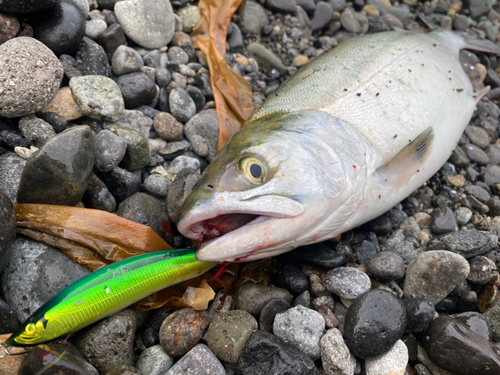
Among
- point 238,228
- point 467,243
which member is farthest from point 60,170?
point 467,243

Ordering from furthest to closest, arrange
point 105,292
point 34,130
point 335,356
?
point 34,130 → point 335,356 → point 105,292

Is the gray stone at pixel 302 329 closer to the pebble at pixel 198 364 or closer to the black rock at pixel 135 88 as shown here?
the pebble at pixel 198 364

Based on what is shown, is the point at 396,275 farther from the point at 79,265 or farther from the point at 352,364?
the point at 79,265

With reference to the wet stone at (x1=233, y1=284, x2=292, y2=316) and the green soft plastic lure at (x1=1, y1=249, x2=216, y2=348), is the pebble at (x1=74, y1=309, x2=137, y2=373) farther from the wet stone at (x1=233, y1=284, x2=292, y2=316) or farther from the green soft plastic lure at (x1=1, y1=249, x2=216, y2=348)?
the wet stone at (x1=233, y1=284, x2=292, y2=316)

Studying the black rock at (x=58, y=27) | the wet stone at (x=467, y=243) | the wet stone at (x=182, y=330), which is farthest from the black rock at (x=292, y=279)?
the black rock at (x=58, y=27)

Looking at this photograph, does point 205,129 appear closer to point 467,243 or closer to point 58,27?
point 58,27

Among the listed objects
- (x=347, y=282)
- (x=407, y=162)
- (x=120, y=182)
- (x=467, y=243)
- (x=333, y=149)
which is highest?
(x=333, y=149)

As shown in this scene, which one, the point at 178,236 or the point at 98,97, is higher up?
the point at 98,97
